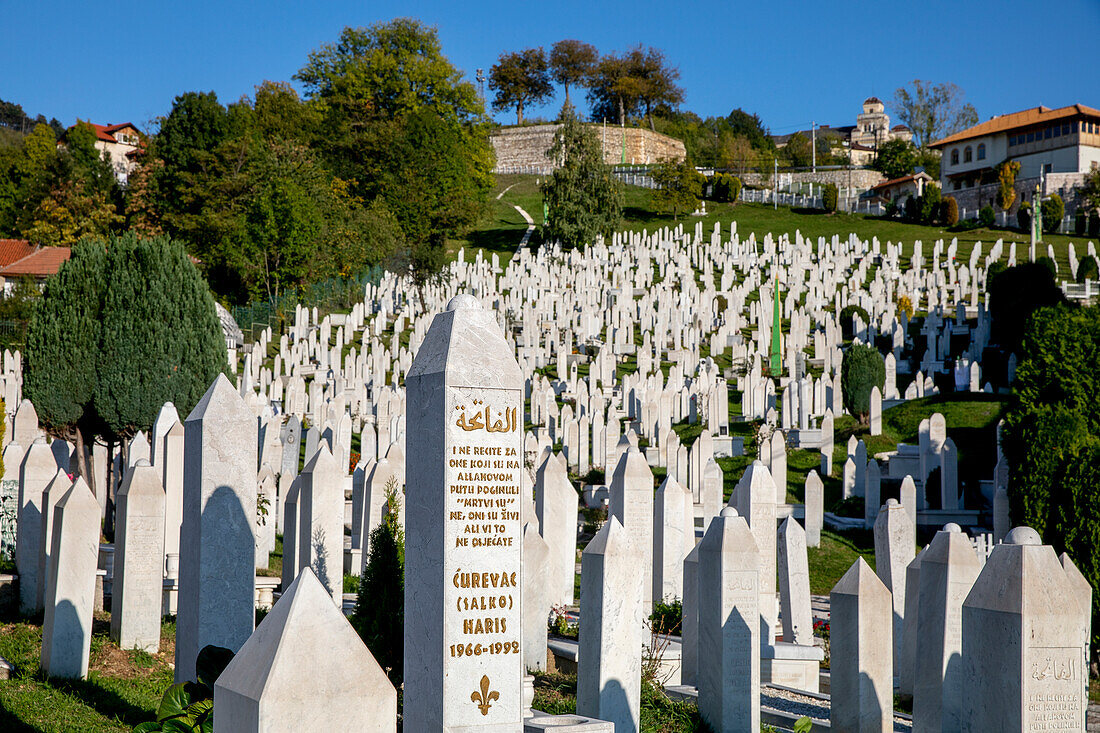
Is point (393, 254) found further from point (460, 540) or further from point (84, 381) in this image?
point (460, 540)

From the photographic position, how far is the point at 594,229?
55.9 meters

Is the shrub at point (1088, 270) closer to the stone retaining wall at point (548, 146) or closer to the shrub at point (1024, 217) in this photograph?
the shrub at point (1024, 217)

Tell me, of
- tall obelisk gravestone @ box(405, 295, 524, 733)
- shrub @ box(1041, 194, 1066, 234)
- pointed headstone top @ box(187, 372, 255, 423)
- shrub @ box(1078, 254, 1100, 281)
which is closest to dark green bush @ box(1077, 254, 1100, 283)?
shrub @ box(1078, 254, 1100, 281)

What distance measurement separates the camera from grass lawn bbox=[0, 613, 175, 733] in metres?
6.70

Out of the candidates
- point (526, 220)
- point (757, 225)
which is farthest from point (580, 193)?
point (526, 220)

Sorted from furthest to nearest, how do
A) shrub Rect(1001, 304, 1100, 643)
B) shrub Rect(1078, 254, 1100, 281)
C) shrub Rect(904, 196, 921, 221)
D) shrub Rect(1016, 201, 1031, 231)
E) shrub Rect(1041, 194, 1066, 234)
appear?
shrub Rect(904, 196, 921, 221), shrub Rect(1041, 194, 1066, 234), shrub Rect(1016, 201, 1031, 231), shrub Rect(1078, 254, 1100, 281), shrub Rect(1001, 304, 1100, 643)

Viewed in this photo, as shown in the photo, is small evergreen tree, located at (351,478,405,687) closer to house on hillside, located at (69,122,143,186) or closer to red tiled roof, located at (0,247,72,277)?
red tiled roof, located at (0,247,72,277)

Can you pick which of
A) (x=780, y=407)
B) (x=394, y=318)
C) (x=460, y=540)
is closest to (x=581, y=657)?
(x=460, y=540)

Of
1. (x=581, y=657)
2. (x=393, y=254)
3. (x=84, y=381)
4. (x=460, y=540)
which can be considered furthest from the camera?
(x=393, y=254)

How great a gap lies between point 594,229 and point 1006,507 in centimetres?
4303

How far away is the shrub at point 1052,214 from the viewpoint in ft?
183

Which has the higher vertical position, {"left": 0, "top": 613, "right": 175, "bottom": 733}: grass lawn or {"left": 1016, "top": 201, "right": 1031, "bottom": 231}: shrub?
{"left": 1016, "top": 201, "right": 1031, "bottom": 231}: shrub

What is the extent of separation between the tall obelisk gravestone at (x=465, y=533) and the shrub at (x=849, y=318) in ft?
106

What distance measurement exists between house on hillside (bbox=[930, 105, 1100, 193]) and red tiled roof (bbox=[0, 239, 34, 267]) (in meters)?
59.7
